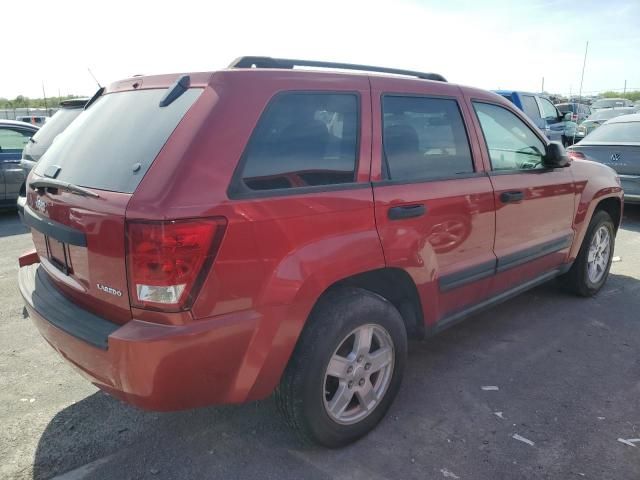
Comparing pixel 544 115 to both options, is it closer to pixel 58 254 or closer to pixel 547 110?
pixel 547 110

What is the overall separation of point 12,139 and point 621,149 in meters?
9.72

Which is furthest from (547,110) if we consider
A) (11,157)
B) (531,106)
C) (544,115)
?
(11,157)

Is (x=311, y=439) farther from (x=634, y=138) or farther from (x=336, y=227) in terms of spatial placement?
(x=634, y=138)

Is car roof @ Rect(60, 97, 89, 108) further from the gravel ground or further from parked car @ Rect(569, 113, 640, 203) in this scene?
parked car @ Rect(569, 113, 640, 203)

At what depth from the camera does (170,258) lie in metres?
2.02

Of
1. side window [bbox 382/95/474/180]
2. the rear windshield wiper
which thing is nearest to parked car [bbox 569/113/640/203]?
side window [bbox 382/95/474/180]

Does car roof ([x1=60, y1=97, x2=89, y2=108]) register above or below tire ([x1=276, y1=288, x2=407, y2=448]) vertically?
above

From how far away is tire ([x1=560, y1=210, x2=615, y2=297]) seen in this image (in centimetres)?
473

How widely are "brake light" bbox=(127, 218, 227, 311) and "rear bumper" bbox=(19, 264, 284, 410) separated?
4.7 inches

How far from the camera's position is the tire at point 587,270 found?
4.73 m

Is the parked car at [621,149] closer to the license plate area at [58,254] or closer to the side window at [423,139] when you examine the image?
the side window at [423,139]

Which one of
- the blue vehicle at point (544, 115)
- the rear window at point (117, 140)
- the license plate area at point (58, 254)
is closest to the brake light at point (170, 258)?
the rear window at point (117, 140)

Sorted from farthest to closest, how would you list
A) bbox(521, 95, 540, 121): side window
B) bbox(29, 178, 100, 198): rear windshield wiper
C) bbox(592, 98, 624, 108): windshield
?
1. bbox(592, 98, 624, 108): windshield
2. bbox(521, 95, 540, 121): side window
3. bbox(29, 178, 100, 198): rear windshield wiper

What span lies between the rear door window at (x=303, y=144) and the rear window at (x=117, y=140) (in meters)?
0.35
